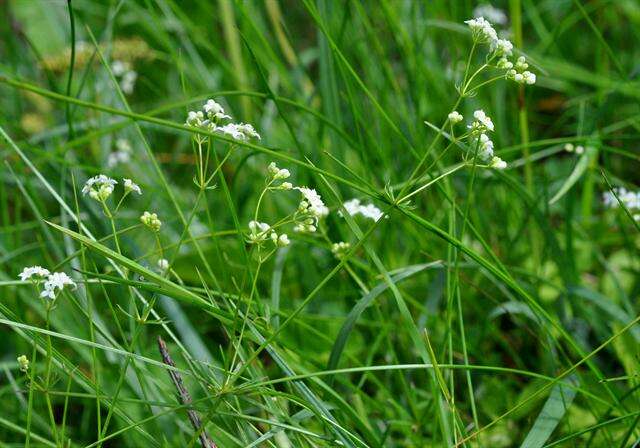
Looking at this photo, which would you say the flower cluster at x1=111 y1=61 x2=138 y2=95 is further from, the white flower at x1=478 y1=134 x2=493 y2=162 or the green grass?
the white flower at x1=478 y1=134 x2=493 y2=162

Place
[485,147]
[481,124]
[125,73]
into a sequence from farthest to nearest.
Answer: [125,73]
[485,147]
[481,124]

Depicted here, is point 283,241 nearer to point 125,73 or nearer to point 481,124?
point 481,124

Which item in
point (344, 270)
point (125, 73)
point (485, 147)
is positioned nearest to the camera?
point (485, 147)

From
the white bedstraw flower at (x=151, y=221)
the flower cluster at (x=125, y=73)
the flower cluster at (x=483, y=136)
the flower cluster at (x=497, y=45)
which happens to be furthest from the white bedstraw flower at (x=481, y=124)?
the flower cluster at (x=125, y=73)

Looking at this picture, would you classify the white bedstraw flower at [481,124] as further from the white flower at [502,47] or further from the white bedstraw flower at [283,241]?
the white bedstraw flower at [283,241]

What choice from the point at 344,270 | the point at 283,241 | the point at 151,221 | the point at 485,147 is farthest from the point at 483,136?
the point at 344,270

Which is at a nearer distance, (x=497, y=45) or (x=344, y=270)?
(x=497, y=45)

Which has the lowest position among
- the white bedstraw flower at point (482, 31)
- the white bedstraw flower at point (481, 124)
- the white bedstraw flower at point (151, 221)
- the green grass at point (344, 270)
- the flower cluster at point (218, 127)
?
the green grass at point (344, 270)

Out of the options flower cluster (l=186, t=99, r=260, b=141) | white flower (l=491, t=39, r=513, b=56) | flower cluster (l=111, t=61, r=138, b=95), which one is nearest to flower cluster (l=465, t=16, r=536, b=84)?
white flower (l=491, t=39, r=513, b=56)
